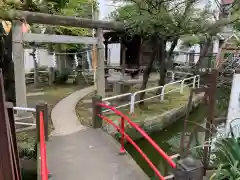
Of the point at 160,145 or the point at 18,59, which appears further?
the point at 160,145

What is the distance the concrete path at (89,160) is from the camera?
393 centimetres

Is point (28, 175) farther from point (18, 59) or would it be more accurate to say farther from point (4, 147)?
point (4, 147)

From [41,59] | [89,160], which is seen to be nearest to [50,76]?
→ [41,59]

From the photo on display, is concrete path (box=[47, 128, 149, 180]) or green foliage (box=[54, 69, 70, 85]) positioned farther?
green foliage (box=[54, 69, 70, 85])

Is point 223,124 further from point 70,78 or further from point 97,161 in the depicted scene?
point 70,78

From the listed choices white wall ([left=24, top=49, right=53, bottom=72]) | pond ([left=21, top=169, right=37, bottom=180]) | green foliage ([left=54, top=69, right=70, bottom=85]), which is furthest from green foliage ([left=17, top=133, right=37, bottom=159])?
white wall ([left=24, top=49, right=53, bottom=72])

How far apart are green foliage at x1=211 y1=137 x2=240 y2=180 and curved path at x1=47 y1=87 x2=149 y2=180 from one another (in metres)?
1.38

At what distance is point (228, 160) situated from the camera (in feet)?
9.12

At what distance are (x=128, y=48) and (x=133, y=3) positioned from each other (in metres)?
4.28

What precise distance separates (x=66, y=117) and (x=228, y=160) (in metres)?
5.45

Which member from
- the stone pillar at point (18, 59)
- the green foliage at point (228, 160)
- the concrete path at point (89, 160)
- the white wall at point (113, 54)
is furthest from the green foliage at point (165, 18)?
the white wall at point (113, 54)

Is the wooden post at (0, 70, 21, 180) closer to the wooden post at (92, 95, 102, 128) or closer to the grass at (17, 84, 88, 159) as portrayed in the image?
the grass at (17, 84, 88, 159)

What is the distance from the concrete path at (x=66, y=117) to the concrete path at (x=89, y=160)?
51 centimetres

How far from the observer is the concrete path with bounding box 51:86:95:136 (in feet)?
20.1
